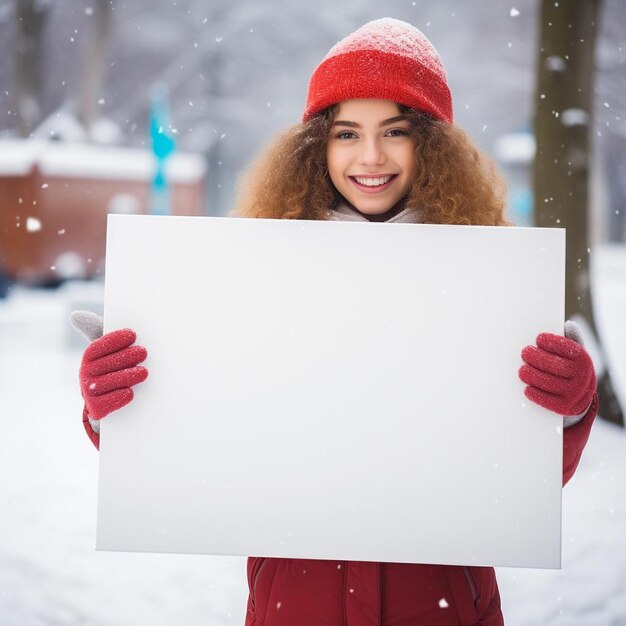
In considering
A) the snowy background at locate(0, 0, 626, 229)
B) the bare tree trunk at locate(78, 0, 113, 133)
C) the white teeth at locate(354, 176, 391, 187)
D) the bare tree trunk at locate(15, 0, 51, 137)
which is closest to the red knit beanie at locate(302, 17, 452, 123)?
the white teeth at locate(354, 176, 391, 187)

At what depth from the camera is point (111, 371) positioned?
3.97ft

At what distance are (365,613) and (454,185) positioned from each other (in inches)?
37.5

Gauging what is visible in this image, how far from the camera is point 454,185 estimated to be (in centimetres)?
151

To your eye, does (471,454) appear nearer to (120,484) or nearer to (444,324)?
(444,324)

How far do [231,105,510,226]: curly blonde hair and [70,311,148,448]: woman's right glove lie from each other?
1.78 ft

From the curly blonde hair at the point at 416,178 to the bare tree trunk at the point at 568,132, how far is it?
92.6 inches

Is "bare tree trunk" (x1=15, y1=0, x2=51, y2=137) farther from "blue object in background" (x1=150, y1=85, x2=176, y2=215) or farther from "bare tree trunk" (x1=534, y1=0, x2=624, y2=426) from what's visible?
"bare tree trunk" (x1=534, y1=0, x2=624, y2=426)

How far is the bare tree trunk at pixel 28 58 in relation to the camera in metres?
9.85

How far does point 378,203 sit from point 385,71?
0.29 m

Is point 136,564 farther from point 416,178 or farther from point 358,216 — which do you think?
point 416,178

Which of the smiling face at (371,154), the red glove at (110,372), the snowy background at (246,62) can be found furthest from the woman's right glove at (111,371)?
the snowy background at (246,62)

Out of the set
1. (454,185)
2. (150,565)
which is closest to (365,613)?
(454,185)

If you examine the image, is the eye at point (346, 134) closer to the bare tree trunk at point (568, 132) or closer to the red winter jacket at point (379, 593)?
the red winter jacket at point (379, 593)

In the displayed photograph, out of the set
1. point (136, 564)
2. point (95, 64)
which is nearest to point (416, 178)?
point (136, 564)
